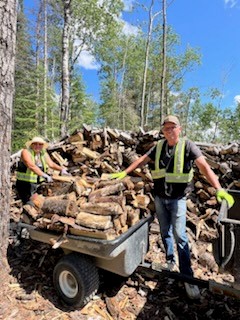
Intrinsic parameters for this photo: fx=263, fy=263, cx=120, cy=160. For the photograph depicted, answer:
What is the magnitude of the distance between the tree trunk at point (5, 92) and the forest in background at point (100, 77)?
297 inches

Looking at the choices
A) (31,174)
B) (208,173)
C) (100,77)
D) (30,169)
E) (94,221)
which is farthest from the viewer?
(100,77)

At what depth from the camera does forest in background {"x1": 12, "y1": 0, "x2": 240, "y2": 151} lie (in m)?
14.4

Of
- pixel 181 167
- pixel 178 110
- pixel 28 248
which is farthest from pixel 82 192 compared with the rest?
pixel 178 110

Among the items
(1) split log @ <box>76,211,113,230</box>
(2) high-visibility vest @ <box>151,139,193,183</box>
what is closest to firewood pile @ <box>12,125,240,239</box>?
(1) split log @ <box>76,211,113,230</box>

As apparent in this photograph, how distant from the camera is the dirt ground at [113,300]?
108 inches

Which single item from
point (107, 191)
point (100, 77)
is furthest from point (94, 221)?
point (100, 77)

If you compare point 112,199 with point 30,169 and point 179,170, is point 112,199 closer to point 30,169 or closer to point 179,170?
point 179,170

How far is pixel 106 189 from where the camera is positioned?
3096mm

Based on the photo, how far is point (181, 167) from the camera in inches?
119

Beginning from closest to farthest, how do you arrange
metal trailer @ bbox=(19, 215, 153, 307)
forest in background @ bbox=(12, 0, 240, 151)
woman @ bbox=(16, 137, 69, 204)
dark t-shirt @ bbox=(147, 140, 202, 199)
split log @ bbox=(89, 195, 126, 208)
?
metal trailer @ bbox=(19, 215, 153, 307), split log @ bbox=(89, 195, 126, 208), dark t-shirt @ bbox=(147, 140, 202, 199), woman @ bbox=(16, 137, 69, 204), forest in background @ bbox=(12, 0, 240, 151)

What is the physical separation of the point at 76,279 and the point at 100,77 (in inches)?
1186

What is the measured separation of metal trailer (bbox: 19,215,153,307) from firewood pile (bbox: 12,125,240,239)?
0.31 feet

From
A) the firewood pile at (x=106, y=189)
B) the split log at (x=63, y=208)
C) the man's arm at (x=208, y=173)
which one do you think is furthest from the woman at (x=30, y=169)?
the man's arm at (x=208, y=173)

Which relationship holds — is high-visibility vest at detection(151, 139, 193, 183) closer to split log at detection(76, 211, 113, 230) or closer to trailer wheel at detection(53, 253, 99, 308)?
split log at detection(76, 211, 113, 230)
